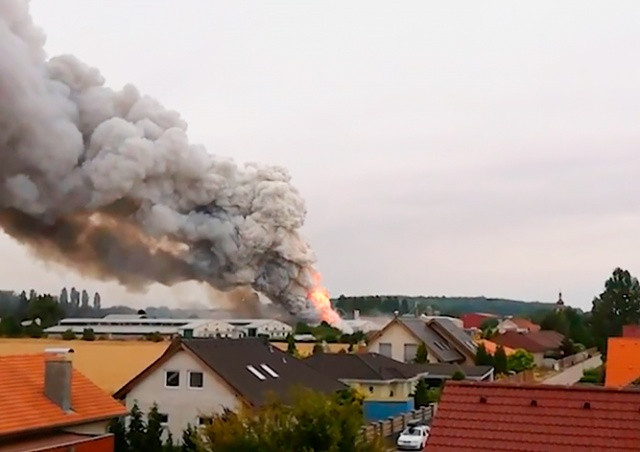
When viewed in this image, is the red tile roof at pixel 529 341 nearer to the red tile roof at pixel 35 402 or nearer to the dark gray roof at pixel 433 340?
the dark gray roof at pixel 433 340

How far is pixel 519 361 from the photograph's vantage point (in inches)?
2183

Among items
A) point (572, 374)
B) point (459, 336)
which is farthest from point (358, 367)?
point (572, 374)

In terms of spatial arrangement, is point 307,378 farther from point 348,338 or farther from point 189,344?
point 348,338

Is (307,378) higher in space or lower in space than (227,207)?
lower

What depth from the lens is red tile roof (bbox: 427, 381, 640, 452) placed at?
1175 centimetres

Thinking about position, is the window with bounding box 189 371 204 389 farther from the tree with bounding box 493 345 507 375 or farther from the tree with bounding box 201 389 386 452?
the tree with bounding box 493 345 507 375

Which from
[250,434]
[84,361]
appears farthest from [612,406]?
[84,361]

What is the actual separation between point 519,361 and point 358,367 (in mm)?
18962

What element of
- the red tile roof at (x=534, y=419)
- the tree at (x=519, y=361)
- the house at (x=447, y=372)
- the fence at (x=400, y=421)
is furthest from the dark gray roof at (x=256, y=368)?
the tree at (x=519, y=361)

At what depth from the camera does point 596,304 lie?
81.1 m

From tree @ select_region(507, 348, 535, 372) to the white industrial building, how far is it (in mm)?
16610

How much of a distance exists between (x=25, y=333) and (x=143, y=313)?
26828 millimetres

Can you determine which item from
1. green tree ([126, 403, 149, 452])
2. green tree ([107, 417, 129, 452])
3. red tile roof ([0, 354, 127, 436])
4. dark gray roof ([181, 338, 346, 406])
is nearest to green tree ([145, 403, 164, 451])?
green tree ([126, 403, 149, 452])

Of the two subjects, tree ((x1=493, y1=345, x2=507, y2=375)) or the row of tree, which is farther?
tree ((x1=493, y1=345, x2=507, y2=375))
